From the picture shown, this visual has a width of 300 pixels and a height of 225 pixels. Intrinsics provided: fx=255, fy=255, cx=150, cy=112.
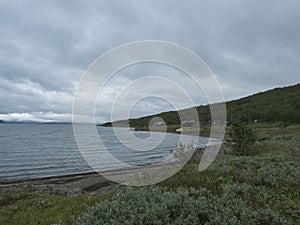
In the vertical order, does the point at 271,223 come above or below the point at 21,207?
above

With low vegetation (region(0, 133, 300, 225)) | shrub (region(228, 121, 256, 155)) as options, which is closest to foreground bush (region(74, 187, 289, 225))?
low vegetation (region(0, 133, 300, 225))

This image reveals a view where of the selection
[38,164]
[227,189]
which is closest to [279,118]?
[38,164]

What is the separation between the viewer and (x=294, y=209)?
282 inches

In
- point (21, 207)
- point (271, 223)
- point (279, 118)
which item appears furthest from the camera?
point (279, 118)

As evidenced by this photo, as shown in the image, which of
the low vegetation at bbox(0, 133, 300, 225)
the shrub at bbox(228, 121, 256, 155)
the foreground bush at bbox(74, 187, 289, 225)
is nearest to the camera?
the foreground bush at bbox(74, 187, 289, 225)

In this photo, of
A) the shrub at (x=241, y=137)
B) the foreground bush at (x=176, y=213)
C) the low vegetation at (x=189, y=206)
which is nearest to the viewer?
the foreground bush at (x=176, y=213)

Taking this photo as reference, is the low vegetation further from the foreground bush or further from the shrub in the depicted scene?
the shrub

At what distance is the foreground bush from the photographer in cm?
570

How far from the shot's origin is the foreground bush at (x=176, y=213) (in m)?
5.70

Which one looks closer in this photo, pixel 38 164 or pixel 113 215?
pixel 113 215

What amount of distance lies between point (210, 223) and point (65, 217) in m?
4.05

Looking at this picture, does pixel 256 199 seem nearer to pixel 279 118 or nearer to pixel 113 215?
pixel 113 215

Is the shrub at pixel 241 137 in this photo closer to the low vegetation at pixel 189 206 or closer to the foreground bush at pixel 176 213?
the low vegetation at pixel 189 206

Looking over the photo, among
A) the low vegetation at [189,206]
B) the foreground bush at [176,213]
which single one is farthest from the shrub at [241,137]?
the foreground bush at [176,213]
